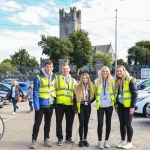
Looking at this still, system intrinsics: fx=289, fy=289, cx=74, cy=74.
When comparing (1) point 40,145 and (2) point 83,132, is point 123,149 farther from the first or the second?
(1) point 40,145

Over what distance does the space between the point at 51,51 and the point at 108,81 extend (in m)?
53.8

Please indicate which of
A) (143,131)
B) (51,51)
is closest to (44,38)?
(51,51)

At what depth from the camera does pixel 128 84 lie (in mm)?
6453

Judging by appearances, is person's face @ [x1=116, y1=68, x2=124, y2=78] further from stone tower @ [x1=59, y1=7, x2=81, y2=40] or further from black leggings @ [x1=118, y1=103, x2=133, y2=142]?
stone tower @ [x1=59, y1=7, x2=81, y2=40]

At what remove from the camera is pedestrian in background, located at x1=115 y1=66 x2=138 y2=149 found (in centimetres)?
639

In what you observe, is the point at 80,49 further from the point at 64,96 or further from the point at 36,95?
the point at 36,95

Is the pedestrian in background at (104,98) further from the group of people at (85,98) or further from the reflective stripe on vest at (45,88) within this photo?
the reflective stripe on vest at (45,88)

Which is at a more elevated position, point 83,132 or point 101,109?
point 101,109

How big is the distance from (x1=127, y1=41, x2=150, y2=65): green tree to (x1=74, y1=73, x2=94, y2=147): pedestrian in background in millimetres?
73074

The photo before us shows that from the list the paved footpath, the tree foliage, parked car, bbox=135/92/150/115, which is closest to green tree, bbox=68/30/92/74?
the tree foliage

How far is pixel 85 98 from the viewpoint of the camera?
21.7 ft

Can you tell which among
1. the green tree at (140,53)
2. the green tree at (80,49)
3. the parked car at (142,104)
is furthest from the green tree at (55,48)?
the parked car at (142,104)

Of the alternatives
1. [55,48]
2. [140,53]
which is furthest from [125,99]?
[140,53]

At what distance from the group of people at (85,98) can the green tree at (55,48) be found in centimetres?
5233
